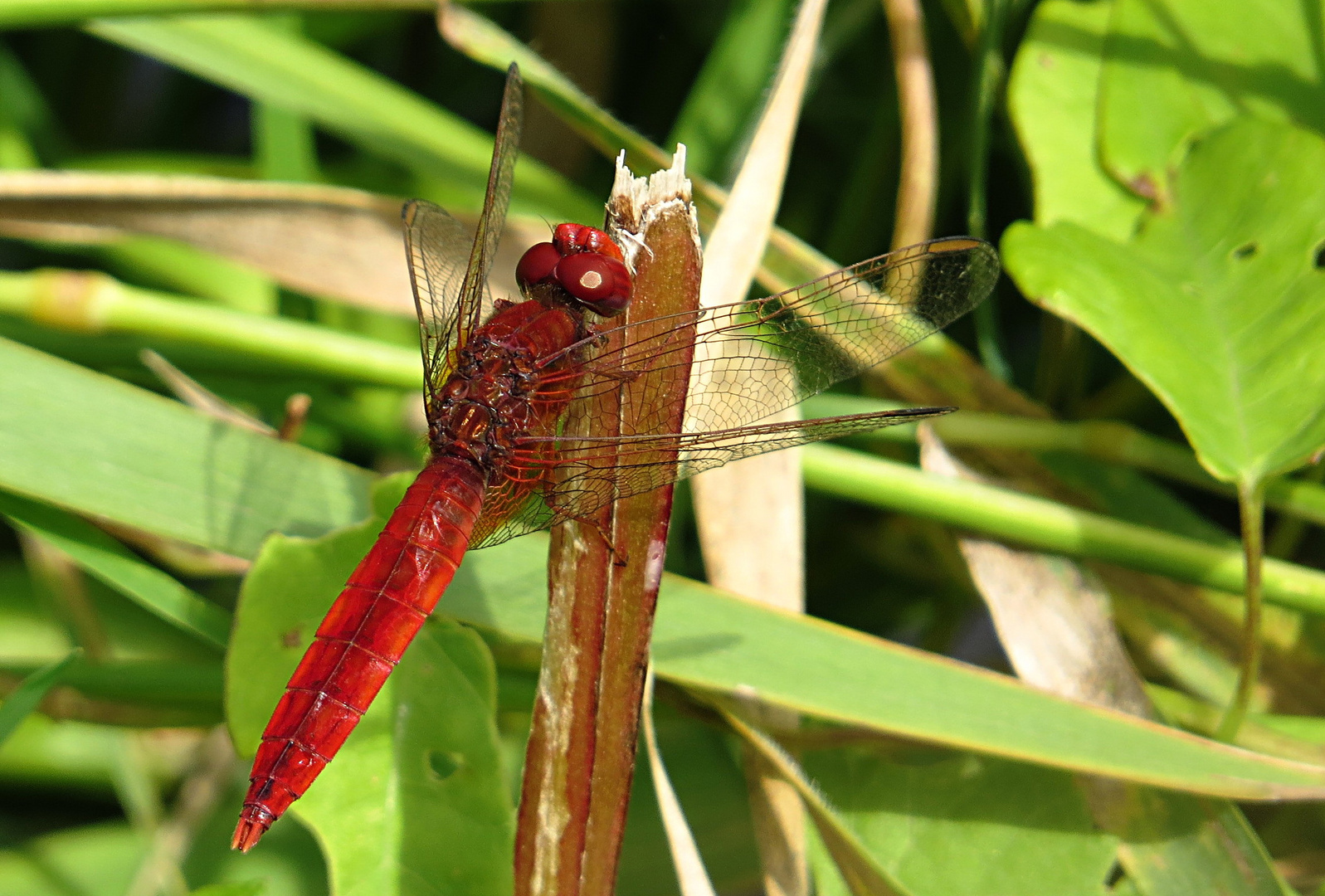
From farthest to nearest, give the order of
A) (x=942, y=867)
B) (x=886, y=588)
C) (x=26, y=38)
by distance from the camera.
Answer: (x=26, y=38)
(x=886, y=588)
(x=942, y=867)

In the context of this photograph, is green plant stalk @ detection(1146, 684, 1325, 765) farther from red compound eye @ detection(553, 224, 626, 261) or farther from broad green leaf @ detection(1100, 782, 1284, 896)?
red compound eye @ detection(553, 224, 626, 261)

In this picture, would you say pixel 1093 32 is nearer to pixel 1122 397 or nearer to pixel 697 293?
pixel 1122 397

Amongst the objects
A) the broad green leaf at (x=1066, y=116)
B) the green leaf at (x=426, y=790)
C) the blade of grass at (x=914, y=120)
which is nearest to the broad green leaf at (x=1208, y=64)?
the broad green leaf at (x=1066, y=116)

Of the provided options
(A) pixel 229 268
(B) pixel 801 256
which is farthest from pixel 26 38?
(B) pixel 801 256

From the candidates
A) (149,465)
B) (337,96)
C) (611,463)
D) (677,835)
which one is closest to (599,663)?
(611,463)

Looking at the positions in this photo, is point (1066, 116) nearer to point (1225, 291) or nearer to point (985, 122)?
point (985, 122)

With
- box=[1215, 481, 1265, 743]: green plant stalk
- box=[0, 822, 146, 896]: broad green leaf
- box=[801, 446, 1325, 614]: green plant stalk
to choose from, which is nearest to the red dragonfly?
box=[801, 446, 1325, 614]: green plant stalk
